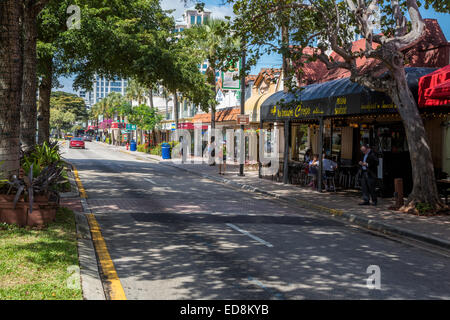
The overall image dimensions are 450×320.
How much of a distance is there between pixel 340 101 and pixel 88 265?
459 inches

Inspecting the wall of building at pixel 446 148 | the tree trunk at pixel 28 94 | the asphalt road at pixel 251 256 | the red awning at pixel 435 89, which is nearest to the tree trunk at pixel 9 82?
the asphalt road at pixel 251 256

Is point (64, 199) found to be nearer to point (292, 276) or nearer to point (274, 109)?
point (292, 276)

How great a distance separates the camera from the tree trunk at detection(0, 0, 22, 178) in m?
9.05

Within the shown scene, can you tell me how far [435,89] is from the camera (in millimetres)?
12133

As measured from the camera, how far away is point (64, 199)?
13750 mm

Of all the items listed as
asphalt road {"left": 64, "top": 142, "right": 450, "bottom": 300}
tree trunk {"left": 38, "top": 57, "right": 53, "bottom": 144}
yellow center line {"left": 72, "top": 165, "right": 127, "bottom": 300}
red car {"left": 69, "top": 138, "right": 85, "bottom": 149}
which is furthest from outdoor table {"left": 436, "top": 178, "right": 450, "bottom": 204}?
red car {"left": 69, "top": 138, "right": 85, "bottom": 149}

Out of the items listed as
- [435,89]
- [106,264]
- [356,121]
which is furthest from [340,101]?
[106,264]

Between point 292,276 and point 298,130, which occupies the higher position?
point 298,130

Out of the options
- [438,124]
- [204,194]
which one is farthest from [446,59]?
[204,194]

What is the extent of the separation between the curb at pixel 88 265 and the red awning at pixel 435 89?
9.48m

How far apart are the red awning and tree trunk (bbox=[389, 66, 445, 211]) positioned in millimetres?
374

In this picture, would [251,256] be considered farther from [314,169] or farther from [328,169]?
[314,169]

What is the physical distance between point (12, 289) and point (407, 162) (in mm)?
14485

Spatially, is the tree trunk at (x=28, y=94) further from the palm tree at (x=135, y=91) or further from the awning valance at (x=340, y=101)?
the palm tree at (x=135, y=91)
